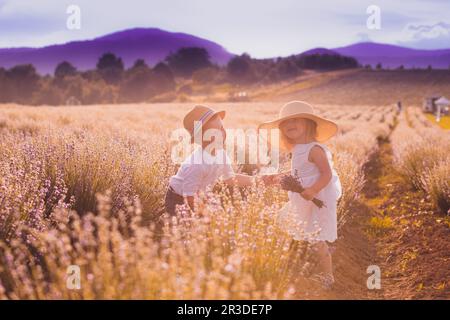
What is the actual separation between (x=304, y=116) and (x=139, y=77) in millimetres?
59598

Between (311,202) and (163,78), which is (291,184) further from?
(163,78)

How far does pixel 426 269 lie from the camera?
4113mm

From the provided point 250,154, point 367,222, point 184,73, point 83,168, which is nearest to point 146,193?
point 83,168

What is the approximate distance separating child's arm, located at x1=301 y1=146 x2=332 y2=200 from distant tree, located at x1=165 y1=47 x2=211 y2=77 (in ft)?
286

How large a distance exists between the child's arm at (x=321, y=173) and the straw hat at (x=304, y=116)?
33 cm

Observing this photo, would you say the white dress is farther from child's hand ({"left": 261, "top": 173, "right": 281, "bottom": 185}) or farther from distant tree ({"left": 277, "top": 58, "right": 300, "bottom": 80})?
distant tree ({"left": 277, "top": 58, "right": 300, "bottom": 80})

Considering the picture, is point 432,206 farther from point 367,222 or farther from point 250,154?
point 250,154

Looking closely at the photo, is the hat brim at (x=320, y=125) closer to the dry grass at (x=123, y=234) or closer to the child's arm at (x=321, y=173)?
the child's arm at (x=321, y=173)

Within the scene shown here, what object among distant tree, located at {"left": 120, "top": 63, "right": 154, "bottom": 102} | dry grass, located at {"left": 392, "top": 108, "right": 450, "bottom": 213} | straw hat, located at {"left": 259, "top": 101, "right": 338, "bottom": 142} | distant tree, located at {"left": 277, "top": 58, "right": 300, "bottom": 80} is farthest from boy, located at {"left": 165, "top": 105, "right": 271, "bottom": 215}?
distant tree, located at {"left": 277, "top": 58, "right": 300, "bottom": 80}

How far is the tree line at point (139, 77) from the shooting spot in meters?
50.2

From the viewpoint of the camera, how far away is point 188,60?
91.1 metres

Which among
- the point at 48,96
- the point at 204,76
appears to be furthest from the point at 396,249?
the point at 204,76

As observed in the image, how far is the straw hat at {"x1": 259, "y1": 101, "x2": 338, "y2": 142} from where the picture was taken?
3664 mm
